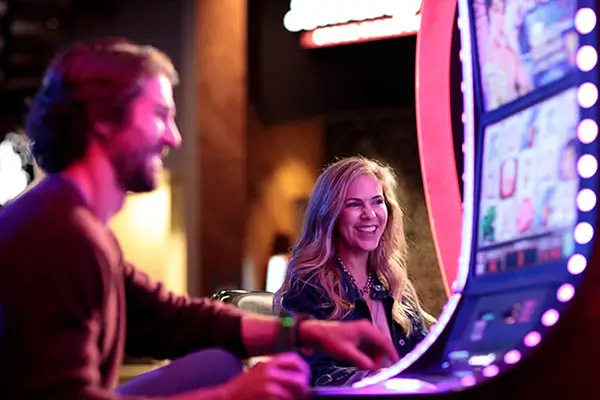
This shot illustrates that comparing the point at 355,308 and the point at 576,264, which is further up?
the point at 576,264

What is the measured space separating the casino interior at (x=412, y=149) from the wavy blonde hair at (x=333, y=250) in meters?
0.12

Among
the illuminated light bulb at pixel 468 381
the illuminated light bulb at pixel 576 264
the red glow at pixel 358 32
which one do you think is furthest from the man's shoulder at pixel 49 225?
the red glow at pixel 358 32

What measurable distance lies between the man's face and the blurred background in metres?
2.88

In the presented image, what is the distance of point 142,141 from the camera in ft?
3.58

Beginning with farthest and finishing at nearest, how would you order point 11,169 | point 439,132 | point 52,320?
point 11,169
point 439,132
point 52,320

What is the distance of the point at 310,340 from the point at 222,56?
12.6 ft

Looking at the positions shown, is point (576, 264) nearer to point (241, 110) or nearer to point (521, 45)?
point (521, 45)

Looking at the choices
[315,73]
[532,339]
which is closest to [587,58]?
[532,339]

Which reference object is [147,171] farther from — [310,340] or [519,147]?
[519,147]

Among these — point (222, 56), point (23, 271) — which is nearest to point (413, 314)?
point (23, 271)

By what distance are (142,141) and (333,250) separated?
1.11 metres

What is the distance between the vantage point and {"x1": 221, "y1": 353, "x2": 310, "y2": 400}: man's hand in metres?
0.97

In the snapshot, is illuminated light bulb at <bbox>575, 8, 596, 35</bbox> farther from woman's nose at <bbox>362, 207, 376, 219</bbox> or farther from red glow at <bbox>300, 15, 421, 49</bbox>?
red glow at <bbox>300, 15, 421, 49</bbox>

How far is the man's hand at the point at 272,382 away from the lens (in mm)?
972
